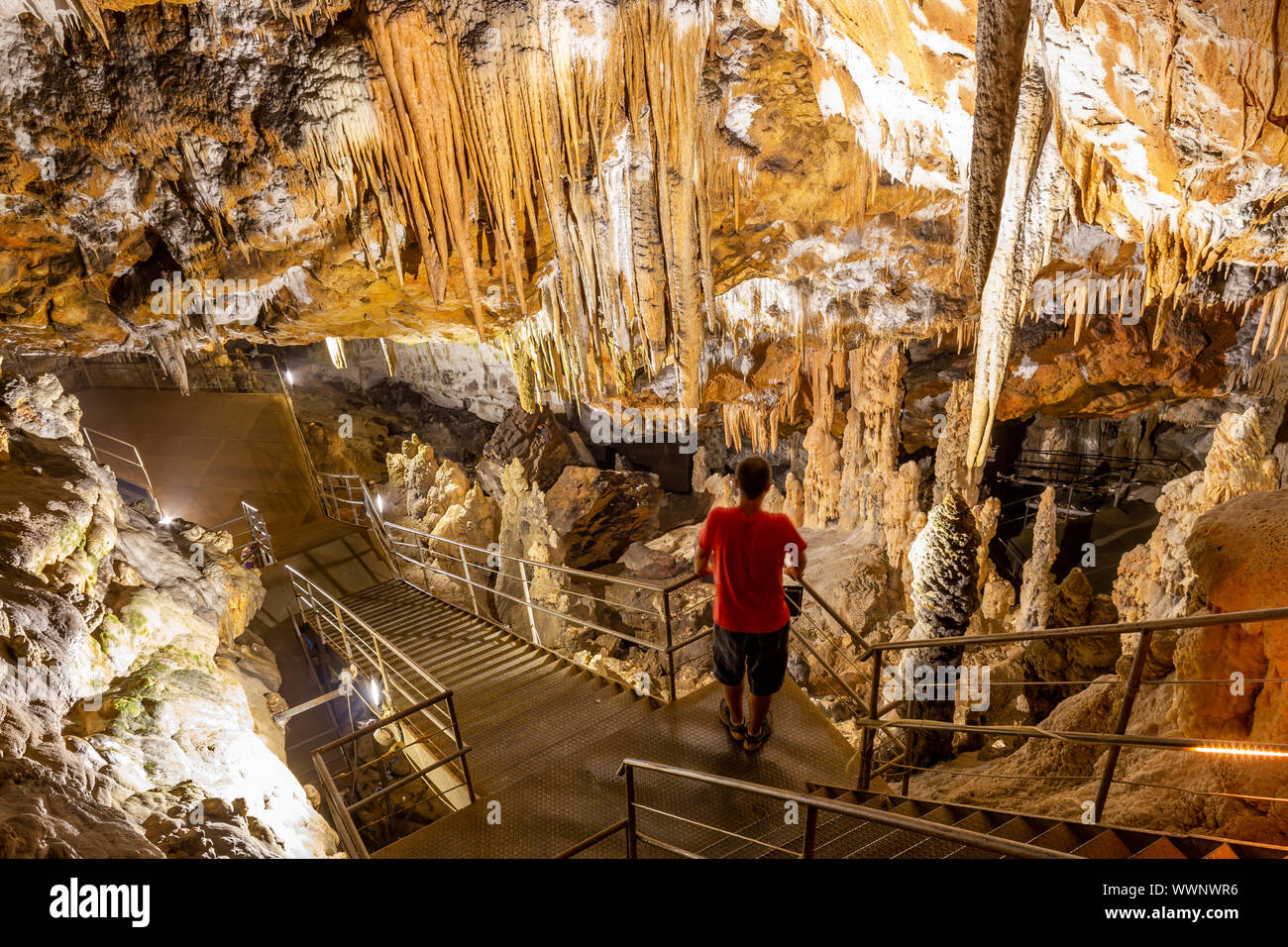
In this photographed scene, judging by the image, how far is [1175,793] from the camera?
2.78m

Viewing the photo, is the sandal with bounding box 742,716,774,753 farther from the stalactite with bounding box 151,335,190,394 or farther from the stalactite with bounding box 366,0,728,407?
the stalactite with bounding box 151,335,190,394

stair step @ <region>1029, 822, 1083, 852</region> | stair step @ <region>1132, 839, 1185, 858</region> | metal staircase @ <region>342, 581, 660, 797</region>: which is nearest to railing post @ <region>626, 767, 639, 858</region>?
metal staircase @ <region>342, 581, 660, 797</region>

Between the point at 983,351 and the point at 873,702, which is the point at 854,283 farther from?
the point at 873,702

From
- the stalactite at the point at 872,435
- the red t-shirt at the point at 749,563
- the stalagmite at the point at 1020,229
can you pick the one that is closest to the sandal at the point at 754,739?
the red t-shirt at the point at 749,563

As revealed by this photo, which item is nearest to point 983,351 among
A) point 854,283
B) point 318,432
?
point 854,283

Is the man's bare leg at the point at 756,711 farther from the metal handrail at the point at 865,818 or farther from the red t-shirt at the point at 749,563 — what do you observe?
the metal handrail at the point at 865,818

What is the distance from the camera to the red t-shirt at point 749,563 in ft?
9.27

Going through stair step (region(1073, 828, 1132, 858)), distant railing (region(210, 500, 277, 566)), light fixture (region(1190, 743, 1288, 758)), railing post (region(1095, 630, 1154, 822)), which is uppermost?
light fixture (region(1190, 743, 1288, 758))

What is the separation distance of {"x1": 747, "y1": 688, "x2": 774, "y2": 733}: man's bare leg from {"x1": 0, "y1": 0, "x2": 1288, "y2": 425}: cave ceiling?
2.93m

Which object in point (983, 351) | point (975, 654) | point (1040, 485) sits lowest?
point (975, 654)

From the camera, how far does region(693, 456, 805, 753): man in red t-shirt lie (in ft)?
9.26

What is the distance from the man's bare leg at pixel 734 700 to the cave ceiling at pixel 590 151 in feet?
9.66

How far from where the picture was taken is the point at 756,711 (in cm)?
333
